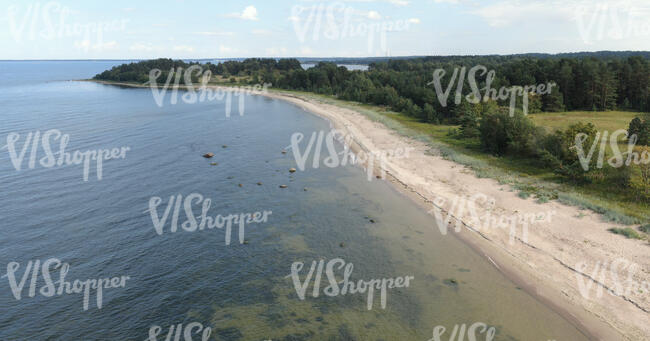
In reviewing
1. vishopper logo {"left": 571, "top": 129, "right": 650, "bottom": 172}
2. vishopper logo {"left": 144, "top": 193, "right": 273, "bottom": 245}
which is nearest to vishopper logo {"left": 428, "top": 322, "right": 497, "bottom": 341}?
vishopper logo {"left": 144, "top": 193, "right": 273, "bottom": 245}

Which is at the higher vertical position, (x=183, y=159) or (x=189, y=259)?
(x=183, y=159)

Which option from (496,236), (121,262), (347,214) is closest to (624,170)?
(496,236)

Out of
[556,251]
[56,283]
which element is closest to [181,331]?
[56,283]

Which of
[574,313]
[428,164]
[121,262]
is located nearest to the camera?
[574,313]

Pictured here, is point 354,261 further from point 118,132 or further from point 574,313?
point 118,132

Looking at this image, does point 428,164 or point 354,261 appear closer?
point 354,261

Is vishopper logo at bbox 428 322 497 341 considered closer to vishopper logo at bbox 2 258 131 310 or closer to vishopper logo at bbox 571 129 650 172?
vishopper logo at bbox 2 258 131 310
